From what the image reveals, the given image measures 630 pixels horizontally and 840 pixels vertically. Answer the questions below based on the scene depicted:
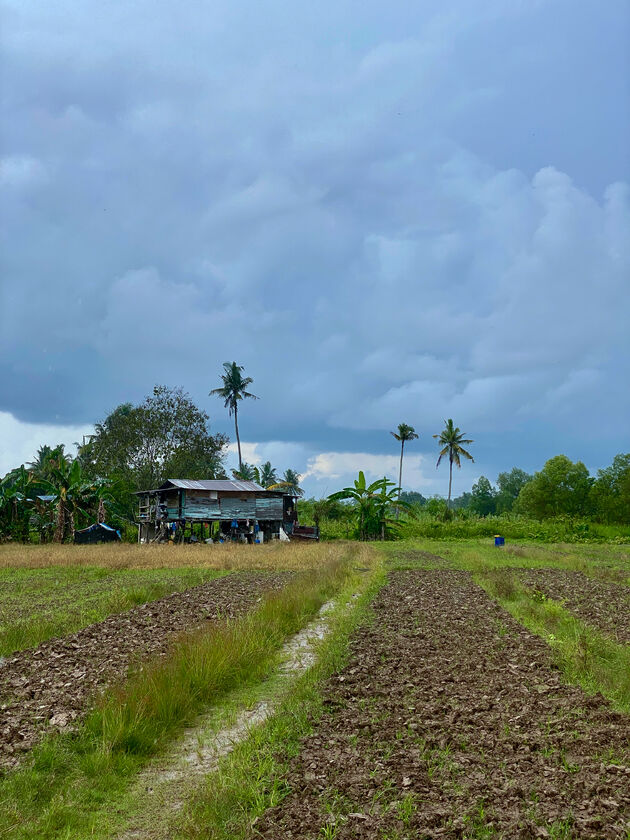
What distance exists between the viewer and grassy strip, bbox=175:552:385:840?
207 inches

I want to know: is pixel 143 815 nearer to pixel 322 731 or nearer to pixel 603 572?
pixel 322 731

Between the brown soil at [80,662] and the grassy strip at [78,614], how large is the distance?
0.52 meters

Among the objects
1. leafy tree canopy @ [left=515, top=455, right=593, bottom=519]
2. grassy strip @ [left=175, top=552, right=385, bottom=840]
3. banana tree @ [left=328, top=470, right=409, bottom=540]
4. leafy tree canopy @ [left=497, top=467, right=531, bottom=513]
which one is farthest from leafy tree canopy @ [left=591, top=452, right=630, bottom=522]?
grassy strip @ [left=175, top=552, right=385, bottom=840]

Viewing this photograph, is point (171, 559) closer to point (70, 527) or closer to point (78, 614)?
point (78, 614)

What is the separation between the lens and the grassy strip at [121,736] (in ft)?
18.7

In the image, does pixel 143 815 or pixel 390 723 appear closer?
pixel 143 815

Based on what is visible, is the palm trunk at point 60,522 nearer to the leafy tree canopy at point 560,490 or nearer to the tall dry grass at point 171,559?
the tall dry grass at point 171,559

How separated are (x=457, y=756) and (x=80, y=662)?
674 cm

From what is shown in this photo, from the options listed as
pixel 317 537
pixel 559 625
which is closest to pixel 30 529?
pixel 317 537

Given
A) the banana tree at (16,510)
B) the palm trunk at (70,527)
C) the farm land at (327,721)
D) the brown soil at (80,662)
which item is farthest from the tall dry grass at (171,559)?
the banana tree at (16,510)

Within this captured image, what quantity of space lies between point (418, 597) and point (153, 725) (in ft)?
39.0

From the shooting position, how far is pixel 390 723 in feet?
24.4

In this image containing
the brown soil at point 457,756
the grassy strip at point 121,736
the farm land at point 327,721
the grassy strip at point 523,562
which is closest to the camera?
the brown soil at point 457,756

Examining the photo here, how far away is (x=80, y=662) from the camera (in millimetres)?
10516
